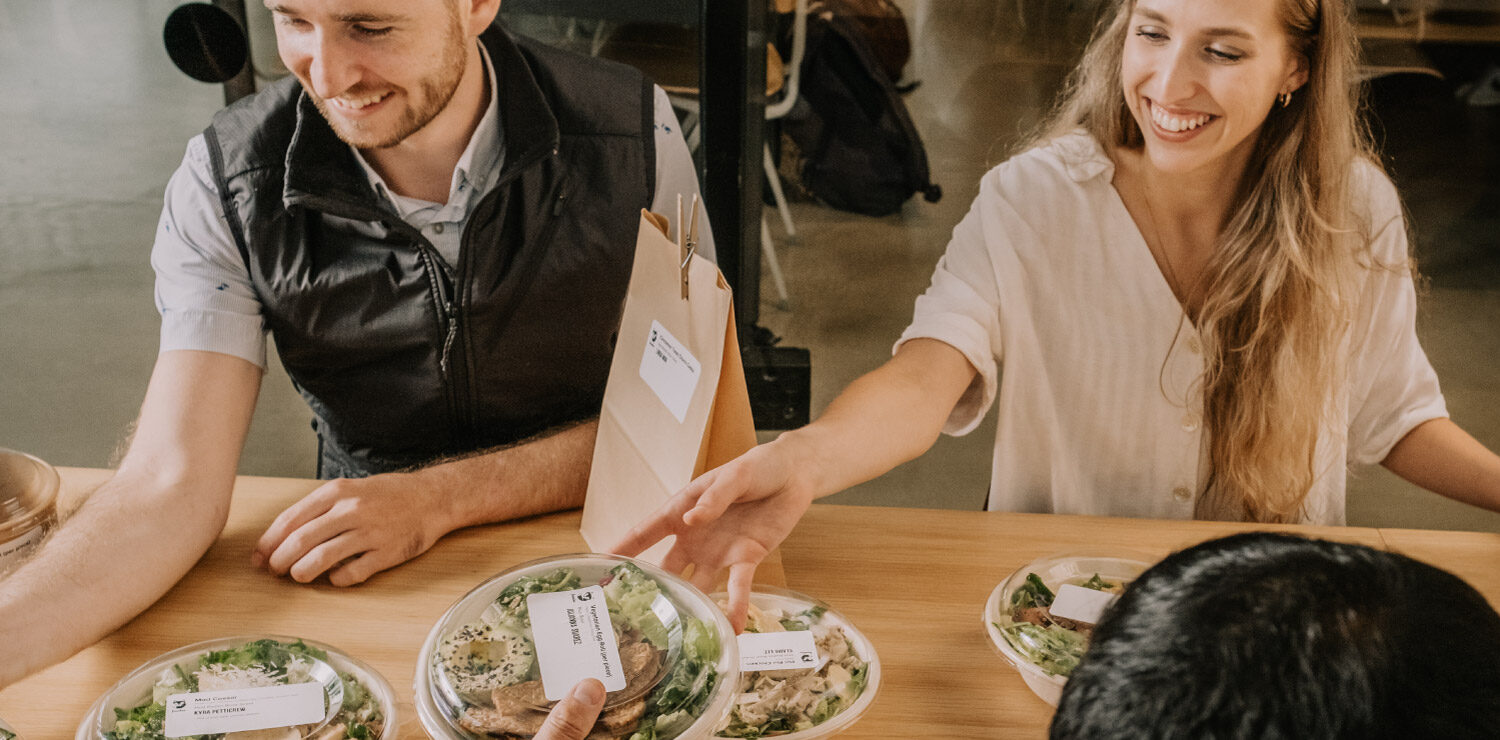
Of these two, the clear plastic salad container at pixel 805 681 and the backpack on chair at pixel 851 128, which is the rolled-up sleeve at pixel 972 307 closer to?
the clear plastic salad container at pixel 805 681

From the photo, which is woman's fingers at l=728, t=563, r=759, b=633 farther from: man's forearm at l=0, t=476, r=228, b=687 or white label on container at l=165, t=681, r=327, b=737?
man's forearm at l=0, t=476, r=228, b=687

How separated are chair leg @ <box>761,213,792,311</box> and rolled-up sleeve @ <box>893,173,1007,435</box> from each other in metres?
1.75

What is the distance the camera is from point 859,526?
1.38 meters

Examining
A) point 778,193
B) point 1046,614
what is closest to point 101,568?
point 1046,614

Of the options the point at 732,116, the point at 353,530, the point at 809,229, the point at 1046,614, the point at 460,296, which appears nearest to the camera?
the point at 1046,614

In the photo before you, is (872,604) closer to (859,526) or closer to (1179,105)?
(859,526)

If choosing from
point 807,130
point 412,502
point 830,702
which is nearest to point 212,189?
point 412,502

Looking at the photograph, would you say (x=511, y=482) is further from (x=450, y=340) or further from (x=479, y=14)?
(x=479, y=14)

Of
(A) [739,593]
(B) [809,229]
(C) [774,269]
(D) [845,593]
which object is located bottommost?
(C) [774,269]

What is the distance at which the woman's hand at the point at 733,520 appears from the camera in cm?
112

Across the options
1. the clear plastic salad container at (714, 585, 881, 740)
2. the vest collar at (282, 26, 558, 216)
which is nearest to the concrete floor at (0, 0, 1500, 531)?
the vest collar at (282, 26, 558, 216)

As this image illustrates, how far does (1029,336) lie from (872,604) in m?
0.61

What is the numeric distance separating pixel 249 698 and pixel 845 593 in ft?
2.07

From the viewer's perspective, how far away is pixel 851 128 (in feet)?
10.7
